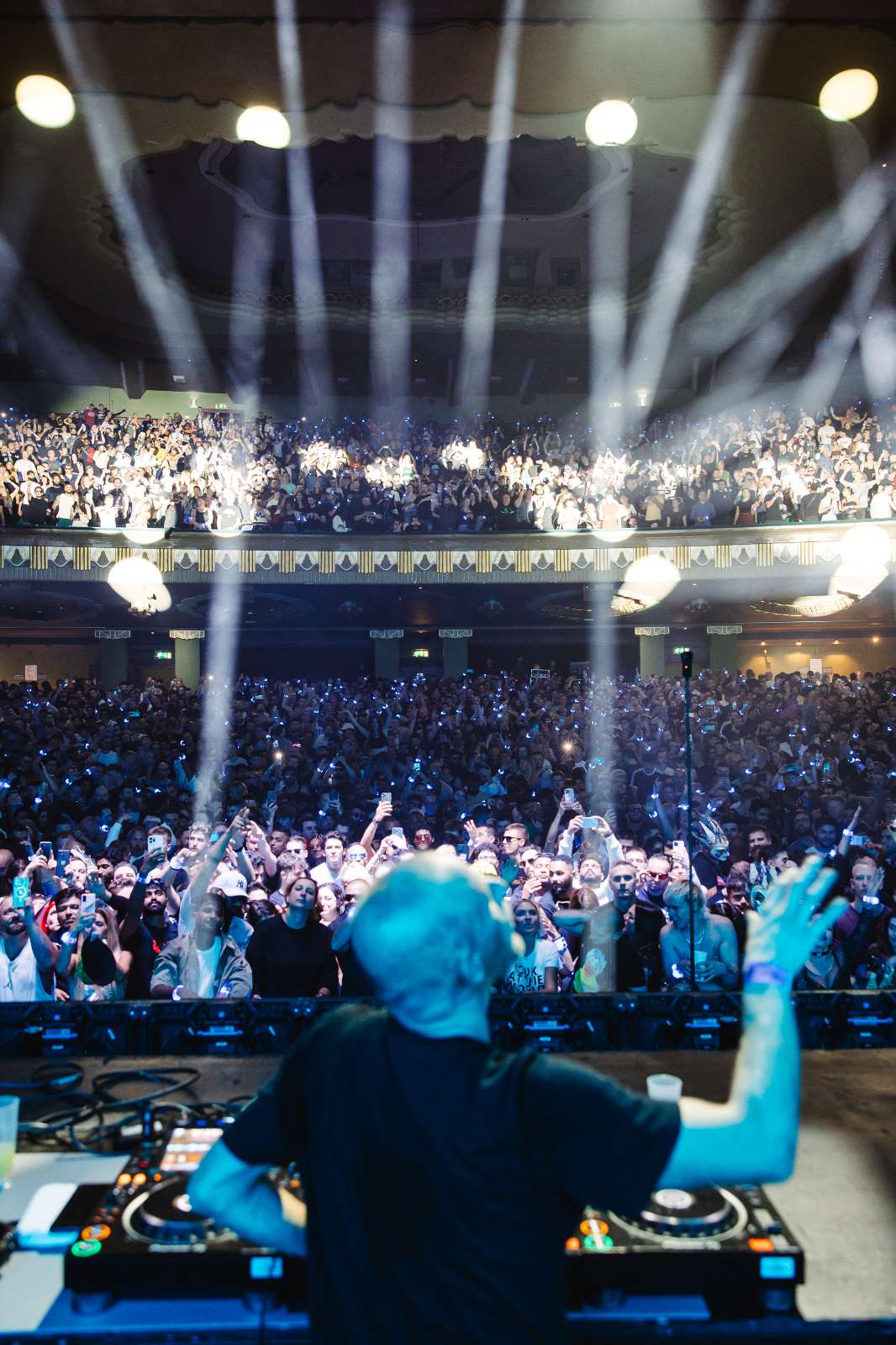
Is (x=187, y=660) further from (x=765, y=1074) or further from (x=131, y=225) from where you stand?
(x=765, y=1074)

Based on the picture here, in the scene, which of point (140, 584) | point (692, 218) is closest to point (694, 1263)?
point (140, 584)

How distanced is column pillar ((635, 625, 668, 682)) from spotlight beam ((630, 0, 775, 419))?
181 inches

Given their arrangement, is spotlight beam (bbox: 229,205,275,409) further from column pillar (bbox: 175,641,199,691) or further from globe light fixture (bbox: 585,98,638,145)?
globe light fixture (bbox: 585,98,638,145)

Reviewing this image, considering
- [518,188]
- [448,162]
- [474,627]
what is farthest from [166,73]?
[474,627]

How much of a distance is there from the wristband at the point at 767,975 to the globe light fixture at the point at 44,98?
4.24 meters

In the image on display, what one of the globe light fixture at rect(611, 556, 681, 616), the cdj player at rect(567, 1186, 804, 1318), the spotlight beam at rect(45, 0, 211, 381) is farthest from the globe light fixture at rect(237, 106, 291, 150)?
the globe light fixture at rect(611, 556, 681, 616)

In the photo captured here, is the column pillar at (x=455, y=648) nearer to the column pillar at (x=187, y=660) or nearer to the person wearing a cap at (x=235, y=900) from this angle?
the column pillar at (x=187, y=660)

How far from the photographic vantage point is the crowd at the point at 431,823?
3879 mm

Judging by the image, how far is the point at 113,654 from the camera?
19.4 meters

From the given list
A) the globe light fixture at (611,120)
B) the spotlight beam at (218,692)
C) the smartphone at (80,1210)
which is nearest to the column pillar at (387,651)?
the spotlight beam at (218,692)

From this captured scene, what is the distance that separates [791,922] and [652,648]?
1839 cm

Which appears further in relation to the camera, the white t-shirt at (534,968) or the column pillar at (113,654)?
the column pillar at (113,654)

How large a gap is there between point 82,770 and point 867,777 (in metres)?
6.87

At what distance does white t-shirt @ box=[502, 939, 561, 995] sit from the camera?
3.93 meters
